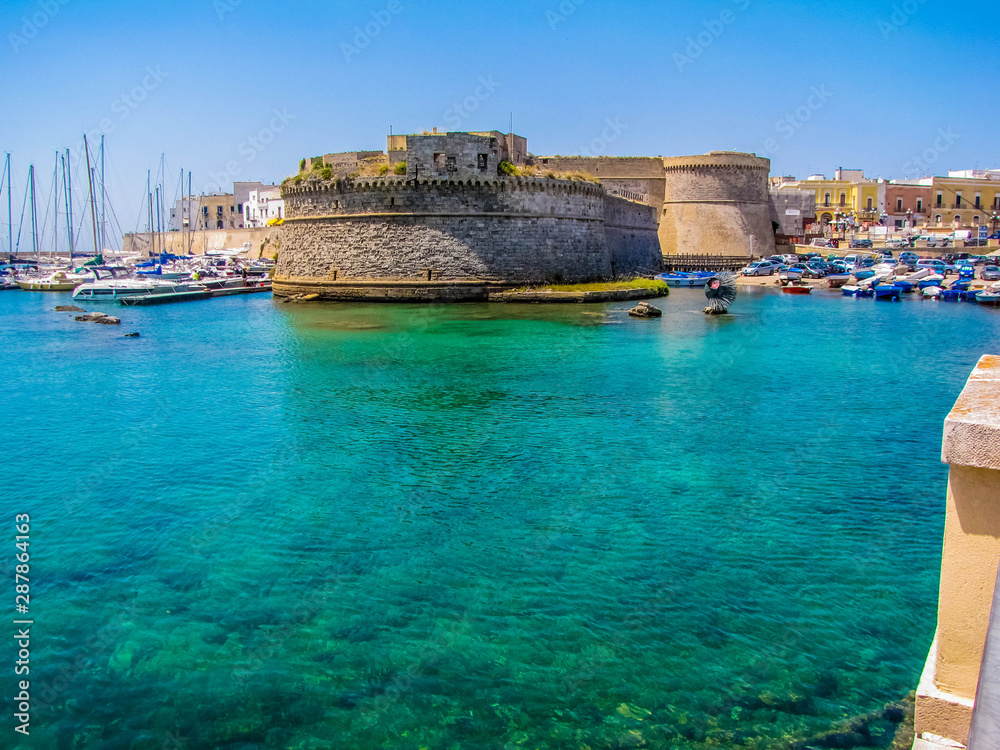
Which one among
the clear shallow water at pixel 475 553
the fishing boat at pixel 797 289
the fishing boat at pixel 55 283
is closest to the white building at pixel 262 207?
the fishing boat at pixel 55 283

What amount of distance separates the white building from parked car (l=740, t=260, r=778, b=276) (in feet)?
117

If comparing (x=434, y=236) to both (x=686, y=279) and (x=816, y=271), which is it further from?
(x=816, y=271)

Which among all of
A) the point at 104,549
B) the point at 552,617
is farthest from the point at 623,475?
the point at 104,549

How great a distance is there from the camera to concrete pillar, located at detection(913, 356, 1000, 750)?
2.31m

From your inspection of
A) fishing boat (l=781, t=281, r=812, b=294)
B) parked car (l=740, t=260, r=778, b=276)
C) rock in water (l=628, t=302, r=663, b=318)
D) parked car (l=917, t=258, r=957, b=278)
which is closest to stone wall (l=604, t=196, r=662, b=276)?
parked car (l=740, t=260, r=778, b=276)

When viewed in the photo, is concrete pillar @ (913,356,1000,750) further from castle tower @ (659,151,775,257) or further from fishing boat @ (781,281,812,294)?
castle tower @ (659,151,775,257)

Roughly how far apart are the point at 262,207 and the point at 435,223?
42154mm

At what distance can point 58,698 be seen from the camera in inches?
170

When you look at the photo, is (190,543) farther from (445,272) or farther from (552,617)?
(445,272)

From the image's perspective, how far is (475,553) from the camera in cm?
609

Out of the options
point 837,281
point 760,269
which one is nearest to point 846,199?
point 760,269

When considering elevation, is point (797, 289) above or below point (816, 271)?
below

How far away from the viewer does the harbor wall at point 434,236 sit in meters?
24.4

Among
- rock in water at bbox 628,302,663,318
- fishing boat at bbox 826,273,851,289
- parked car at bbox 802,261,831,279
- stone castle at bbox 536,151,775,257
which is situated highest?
stone castle at bbox 536,151,775,257
